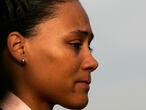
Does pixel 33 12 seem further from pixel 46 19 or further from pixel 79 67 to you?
pixel 79 67

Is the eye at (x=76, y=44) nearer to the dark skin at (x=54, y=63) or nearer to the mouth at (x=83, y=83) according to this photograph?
the dark skin at (x=54, y=63)

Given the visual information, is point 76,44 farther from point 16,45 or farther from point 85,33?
point 16,45

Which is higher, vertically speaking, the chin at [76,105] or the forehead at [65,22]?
the forehead at [65,22]

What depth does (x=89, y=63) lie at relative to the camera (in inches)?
222

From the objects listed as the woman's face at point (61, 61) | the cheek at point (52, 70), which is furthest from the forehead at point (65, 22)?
the cheek at point (52, 70)

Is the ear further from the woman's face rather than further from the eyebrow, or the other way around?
the eyebrow

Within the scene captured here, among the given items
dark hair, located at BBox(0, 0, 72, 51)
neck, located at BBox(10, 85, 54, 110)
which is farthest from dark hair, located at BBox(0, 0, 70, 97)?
neck, located at BBox(10, 85, 54, 110)

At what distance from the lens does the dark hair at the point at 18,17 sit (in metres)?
5.68

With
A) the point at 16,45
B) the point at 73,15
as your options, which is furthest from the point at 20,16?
the point at 73,15

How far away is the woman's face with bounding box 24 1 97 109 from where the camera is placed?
18.3 feet

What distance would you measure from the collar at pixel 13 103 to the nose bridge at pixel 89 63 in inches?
16.5

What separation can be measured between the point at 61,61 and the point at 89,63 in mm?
165

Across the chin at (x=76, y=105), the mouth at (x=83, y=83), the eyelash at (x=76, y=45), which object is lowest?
the chin at (x=76, y=105)

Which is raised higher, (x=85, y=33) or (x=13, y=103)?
(x=85, y=33)
